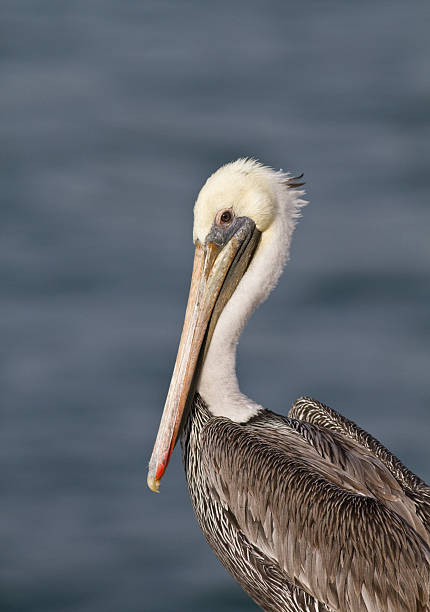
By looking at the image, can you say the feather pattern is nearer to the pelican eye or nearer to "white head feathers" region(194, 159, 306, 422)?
"white head feathers" region(194, 159, 306, 422)

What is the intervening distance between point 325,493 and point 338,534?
0.18 meters

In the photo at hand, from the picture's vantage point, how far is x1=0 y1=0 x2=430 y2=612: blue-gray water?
28.5ft

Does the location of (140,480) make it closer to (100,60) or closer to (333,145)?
(333,145)

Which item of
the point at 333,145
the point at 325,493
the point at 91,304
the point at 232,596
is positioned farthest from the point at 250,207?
the point at 333,145

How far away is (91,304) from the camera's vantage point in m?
10.6

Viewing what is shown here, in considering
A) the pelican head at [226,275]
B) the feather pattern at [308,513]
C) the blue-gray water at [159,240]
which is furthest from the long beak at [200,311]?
the blue-gray water at [159,240]

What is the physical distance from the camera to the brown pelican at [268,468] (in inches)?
217

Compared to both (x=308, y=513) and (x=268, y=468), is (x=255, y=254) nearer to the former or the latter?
(x=268, y=468)

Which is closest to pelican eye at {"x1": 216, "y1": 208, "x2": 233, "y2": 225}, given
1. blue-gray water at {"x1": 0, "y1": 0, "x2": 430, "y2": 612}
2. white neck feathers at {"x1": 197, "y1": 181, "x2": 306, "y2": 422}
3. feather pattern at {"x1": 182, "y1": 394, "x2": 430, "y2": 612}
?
white neck feathers at {"x1": 197, "y1": 181, "x2": 306, "y2": 422}

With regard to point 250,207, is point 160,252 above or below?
above

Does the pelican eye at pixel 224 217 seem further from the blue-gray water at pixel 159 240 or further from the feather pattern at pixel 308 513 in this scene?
the blue-gray water at pixel 159 240

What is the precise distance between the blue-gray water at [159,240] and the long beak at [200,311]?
2.42 m

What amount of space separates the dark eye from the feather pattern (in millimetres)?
820

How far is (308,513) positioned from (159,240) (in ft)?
18.6
